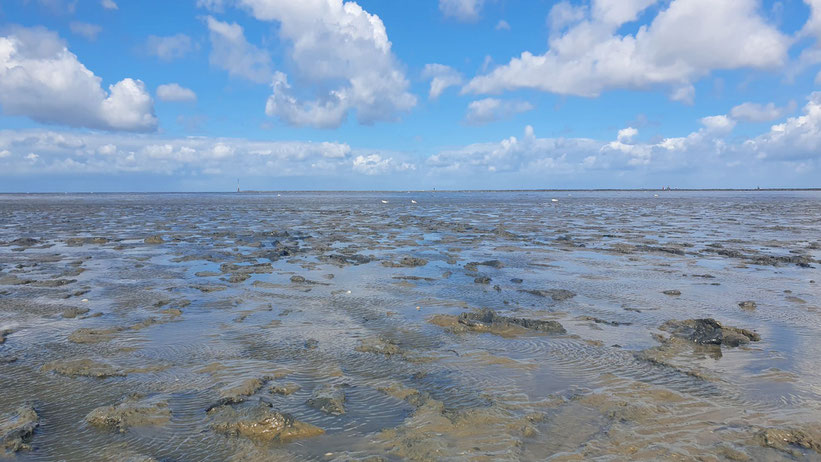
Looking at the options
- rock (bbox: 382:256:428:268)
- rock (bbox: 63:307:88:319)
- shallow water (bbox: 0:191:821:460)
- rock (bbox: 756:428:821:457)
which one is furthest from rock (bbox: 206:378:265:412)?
rock (bbox: 382:256:428:268)

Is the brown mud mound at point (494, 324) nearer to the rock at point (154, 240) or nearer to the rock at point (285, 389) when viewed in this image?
the rock at point (285, 389)

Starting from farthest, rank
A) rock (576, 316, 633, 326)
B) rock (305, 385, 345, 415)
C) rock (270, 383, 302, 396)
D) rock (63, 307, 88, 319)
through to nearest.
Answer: rock (63, 307, 88, 319) < rock (576, 316, 633, 326) < rock (270, 383, 302, 396) < rock (305, 385, 345, 415)

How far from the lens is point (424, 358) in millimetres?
6965

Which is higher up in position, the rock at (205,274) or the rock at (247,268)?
the rock at (247,268)

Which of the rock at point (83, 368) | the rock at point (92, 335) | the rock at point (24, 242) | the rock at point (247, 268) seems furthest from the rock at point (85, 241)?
the rock at point (83, 368)

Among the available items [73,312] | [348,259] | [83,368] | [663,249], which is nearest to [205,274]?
[73,312]

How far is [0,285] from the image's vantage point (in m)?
11.8

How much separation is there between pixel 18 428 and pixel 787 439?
7820mm

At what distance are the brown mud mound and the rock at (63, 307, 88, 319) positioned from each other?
7057mm

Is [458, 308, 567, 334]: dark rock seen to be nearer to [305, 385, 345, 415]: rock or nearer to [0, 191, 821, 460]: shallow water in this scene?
[0, 191, 821, 460]: shallow water

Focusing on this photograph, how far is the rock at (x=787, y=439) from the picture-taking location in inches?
179

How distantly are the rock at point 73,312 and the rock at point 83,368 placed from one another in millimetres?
2869

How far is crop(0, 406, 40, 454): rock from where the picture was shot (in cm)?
445

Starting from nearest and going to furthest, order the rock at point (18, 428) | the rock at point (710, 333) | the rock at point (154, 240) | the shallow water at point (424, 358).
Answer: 1. the rock at point (18, 428)
2. the shallow water at point (424, 358)
3. the rock at point (710, 333)
4. the rock at point (154, 240)
